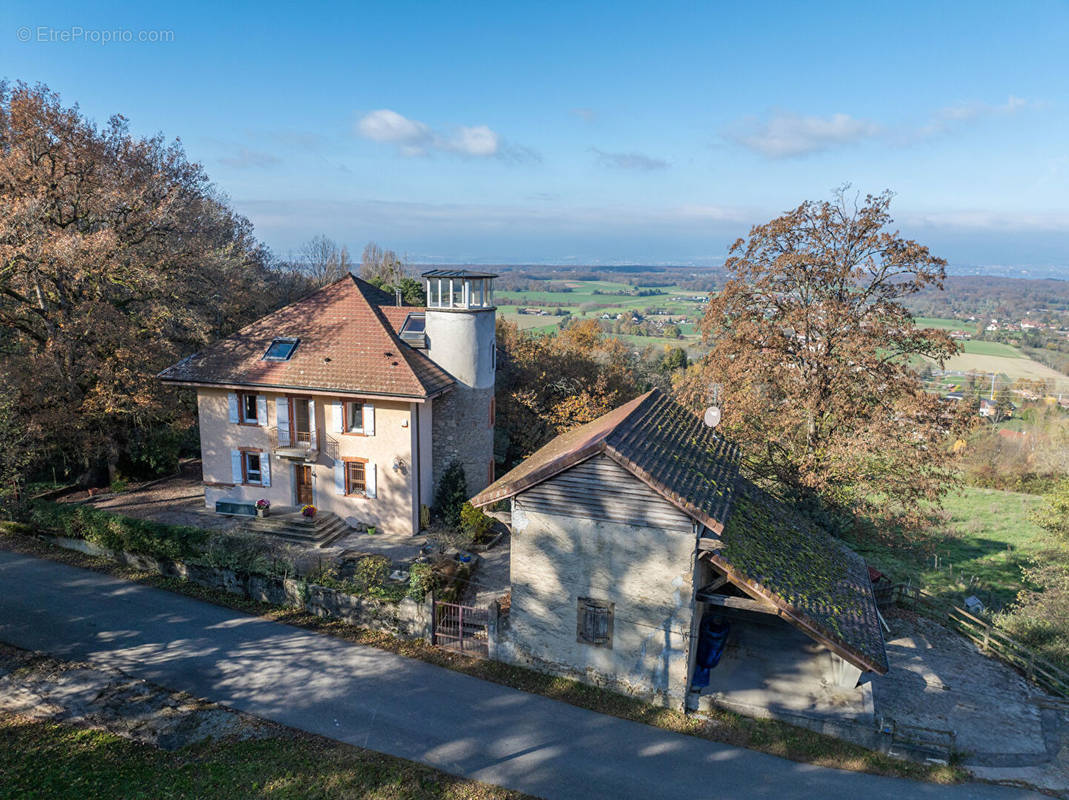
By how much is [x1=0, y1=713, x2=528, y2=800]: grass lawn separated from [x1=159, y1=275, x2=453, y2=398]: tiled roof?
444 inches

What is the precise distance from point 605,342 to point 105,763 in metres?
44.7

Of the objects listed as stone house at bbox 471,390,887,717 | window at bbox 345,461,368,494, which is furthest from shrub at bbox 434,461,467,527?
stone house at bbox 471,390,887,717

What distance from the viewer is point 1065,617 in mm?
16156

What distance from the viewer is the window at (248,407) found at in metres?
22.6

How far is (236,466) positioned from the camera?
23.1m

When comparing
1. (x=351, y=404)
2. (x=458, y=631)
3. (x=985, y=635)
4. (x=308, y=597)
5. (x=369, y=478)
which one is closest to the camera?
(x=458, y=631)

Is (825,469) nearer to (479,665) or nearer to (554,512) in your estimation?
(554,512)

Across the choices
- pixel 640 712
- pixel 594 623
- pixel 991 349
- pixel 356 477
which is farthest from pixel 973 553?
pixel 991 349

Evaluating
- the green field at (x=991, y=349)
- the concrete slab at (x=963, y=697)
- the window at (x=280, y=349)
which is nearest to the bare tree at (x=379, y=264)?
the window at (x=280, y=349)

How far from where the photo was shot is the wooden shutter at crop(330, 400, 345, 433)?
21703 mm

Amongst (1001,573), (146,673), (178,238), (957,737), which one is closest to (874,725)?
(957,737)

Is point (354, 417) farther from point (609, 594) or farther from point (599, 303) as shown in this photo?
point (599, 303)

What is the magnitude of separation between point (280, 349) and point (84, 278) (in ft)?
24.8

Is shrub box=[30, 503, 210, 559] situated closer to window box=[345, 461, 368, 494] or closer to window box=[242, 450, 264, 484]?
window box=[242, 450, 264, 484]
